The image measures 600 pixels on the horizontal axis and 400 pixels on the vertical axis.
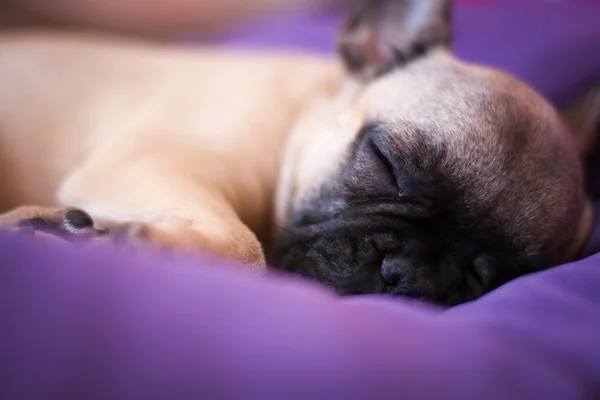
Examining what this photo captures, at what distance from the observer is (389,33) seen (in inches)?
74.1

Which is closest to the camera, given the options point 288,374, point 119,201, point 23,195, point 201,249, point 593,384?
point 288,374

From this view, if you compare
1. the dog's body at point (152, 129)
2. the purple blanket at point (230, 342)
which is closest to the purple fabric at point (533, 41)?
the dog's body at point (152, 129)

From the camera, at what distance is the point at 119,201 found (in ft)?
4.25

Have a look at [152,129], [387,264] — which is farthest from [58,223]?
[387,264]

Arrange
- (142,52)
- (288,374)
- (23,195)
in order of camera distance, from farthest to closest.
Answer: (142,52) < (23,195) < (288,374)

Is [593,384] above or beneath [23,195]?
above

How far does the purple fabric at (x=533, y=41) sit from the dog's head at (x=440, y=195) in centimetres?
63

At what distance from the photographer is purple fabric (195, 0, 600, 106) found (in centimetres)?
202

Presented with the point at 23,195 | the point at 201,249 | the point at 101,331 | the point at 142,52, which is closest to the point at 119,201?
the point at 201,249

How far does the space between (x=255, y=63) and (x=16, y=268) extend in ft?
4.46

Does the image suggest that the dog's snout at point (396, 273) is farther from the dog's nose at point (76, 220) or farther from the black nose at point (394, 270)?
the dog's nose at point (76, 220)

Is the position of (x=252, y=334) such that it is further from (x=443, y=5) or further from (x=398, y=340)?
(x=443, y=5)

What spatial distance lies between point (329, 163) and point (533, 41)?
114cm

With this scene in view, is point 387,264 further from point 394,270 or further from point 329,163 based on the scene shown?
point 329,163
